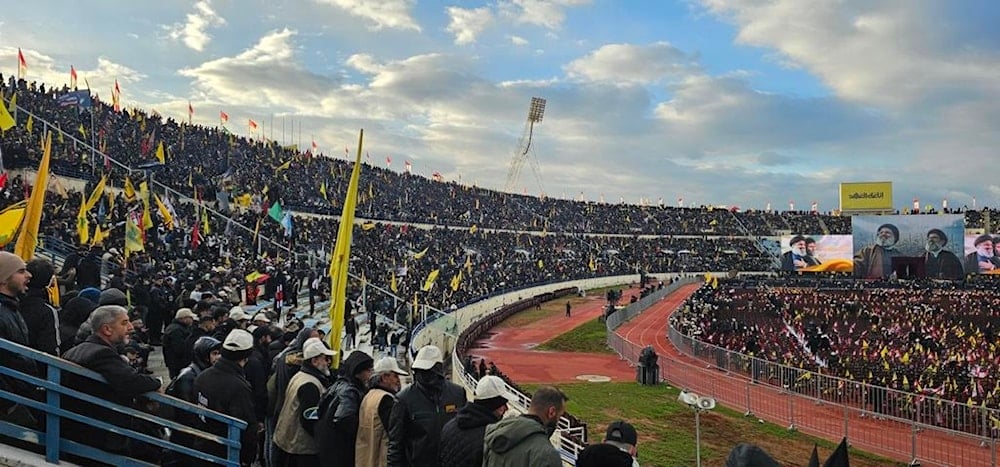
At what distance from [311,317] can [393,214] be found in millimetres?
30809

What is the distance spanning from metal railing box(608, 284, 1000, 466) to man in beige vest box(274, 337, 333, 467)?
471 inches

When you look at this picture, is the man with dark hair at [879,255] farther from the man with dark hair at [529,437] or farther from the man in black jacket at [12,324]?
the man in black jacket at [12,324]

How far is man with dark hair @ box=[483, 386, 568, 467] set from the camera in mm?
3734

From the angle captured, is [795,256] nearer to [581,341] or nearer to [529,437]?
[581,341]

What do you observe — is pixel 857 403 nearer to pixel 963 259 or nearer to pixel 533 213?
pixel 963 259

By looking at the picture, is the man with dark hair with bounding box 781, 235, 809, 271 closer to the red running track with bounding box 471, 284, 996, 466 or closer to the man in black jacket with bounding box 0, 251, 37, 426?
the red running track with bounding box 471, 284, 996, 466

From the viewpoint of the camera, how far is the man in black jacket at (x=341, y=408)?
528 centimetres

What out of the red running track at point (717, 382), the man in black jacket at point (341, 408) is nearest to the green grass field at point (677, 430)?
the red running track at point (717, 382)

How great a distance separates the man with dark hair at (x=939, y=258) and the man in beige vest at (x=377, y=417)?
219ft

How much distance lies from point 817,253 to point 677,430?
172 ft

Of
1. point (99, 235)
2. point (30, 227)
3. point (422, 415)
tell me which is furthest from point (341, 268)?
point (99, 235)

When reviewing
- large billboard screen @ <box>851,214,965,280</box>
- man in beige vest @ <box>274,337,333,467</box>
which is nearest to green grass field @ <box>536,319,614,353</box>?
man in beige vest @ <box>274,337,333,467</box>

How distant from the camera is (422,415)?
4840 mm

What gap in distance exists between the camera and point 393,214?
172 ft
